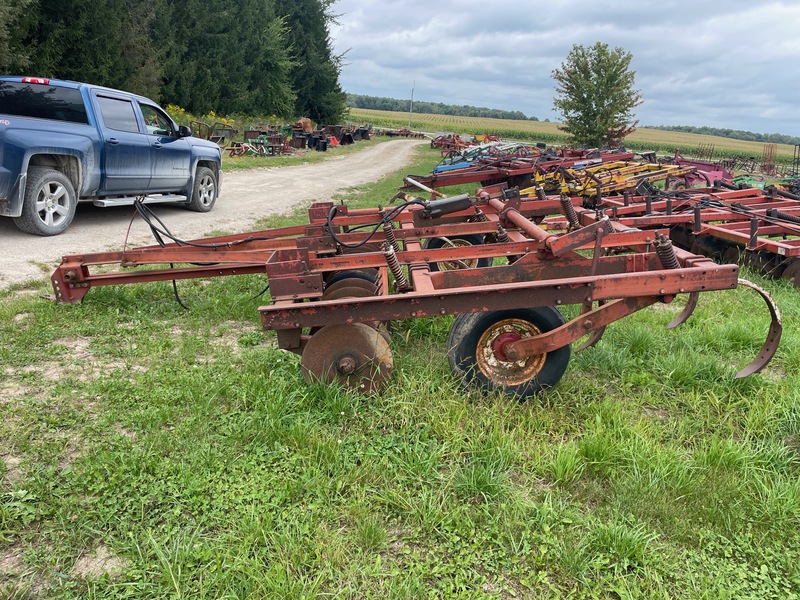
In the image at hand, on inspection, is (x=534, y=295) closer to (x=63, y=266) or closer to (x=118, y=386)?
(x=118, y=386)

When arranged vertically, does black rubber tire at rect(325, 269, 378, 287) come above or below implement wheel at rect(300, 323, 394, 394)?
above

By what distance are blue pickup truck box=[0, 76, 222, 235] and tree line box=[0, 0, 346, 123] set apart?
8.07 meters

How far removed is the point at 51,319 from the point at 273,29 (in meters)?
38.7

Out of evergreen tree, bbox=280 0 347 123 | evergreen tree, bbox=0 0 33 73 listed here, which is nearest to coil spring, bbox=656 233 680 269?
evergreen tree, bbox=0 0 33 73

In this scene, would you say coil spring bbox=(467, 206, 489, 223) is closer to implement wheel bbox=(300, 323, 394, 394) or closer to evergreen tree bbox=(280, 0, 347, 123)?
implement wheel bbox=(300, 323, 394, 394)

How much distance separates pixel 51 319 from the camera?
4551mm

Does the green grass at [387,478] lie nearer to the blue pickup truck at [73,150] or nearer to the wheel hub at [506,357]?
the wheel hub at [506,357]

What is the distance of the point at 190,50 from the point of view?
31.4 meters

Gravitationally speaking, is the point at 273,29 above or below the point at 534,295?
above

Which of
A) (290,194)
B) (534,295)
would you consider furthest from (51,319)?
(290,194)

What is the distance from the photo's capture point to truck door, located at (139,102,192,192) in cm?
913

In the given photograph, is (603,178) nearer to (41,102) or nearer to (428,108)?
(41,102)

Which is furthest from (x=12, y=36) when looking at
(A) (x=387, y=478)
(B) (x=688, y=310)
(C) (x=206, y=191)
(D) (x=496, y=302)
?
(B) (x=688, y=310)

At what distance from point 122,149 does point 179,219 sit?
180 centimetres
